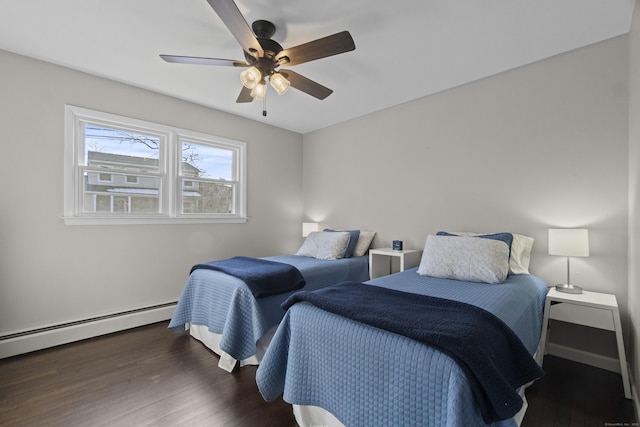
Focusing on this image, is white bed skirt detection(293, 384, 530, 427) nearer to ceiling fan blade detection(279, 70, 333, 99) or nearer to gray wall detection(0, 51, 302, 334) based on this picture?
ceiling fan blade detection(279, 70, 333, 99)

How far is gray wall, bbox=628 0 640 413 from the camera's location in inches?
67.9

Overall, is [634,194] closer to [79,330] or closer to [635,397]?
[635,397]

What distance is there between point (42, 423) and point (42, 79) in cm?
269

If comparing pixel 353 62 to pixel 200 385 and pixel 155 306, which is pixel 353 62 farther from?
pixel 155 306

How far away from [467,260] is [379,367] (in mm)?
1391

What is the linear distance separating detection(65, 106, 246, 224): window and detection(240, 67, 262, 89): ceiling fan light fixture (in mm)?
1659

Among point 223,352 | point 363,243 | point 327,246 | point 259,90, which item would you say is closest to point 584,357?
point 363,243

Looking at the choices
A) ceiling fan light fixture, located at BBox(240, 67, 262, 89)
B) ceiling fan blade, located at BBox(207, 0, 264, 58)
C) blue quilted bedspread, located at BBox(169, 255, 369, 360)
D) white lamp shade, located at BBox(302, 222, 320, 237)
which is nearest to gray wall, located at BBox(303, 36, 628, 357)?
white lamp shade, located at BBox(302, 222, 320, 237)

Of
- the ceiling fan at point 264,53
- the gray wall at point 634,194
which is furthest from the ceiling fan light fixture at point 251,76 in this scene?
the gray wall at point 634,194

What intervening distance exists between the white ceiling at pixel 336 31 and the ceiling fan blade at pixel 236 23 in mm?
248

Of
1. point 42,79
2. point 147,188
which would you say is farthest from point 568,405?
point 42,79

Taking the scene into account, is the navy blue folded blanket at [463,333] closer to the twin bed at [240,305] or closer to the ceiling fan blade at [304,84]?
the twin bed at [240,305]

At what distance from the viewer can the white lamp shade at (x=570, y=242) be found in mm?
2084

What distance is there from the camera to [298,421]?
1.59 meters
